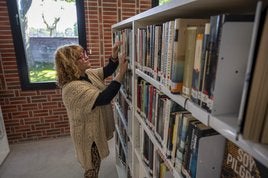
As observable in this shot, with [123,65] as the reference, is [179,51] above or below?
above

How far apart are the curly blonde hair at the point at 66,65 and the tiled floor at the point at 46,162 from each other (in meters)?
1.32

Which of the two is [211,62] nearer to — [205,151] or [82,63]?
[205,151]

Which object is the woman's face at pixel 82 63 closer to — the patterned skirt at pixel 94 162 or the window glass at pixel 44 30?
the patterned skirt at pixel 94 162

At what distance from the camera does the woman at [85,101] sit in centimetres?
145

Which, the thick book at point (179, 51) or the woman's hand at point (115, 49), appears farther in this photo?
the woman's hand at point (115, 49)

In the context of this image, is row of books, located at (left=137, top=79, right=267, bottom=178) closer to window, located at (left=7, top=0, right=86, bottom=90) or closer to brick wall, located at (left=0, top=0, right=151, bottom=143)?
brick wall, located at (left=0, top=0, right=151, bottom=143)

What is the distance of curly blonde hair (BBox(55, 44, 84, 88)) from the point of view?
152cm

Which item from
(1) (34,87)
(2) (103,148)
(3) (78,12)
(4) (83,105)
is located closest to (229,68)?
(4) (83,105)

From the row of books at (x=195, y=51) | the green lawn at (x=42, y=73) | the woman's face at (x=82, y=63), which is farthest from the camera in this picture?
the green lawn at (x=42, y=73)

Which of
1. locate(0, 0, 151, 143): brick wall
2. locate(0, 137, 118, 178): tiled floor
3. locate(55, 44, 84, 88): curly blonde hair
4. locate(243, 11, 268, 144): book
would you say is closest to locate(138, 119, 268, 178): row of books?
locate(243, 11, 268, 144): book

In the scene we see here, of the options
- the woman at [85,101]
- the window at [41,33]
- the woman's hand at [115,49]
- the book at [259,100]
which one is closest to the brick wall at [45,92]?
the window at [41,33]

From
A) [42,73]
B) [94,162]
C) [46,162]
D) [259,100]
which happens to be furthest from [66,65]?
[42,73]

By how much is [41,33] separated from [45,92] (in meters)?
0.91

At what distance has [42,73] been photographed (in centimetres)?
301
